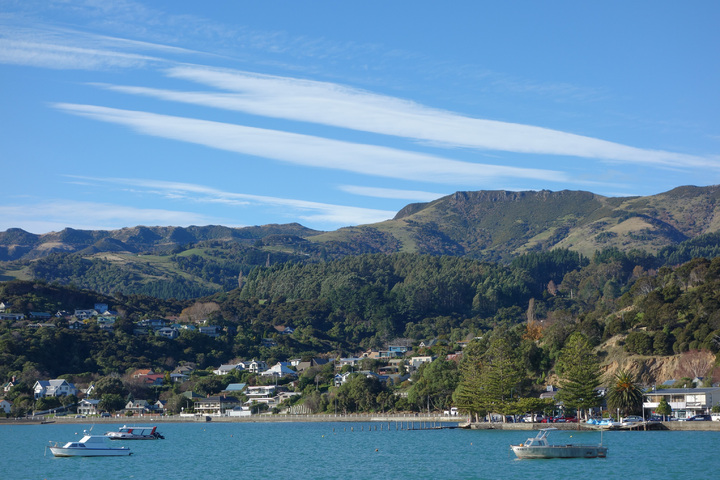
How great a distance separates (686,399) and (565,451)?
34.0m

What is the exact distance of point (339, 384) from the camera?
14200cm

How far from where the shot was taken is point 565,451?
63031mm

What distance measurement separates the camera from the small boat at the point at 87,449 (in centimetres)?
7300

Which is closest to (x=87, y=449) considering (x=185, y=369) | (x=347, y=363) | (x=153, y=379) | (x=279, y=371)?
(x=153, y=379)

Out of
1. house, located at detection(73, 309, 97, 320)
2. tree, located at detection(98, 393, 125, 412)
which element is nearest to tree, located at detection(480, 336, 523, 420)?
tree, located at detection(98, 393, 125, 412)

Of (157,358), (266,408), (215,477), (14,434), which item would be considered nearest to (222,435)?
(14,434)

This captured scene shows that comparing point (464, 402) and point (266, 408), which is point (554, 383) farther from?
point (266, 408)

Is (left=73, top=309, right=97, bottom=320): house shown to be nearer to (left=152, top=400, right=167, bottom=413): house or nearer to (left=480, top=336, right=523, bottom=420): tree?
(left=152, top=400, right=167, bottom=413): house

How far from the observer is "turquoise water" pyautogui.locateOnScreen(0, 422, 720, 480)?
5728 cm

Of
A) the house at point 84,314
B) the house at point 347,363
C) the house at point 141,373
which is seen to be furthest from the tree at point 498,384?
the house at point 84,314

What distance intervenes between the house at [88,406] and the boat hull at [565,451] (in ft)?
294

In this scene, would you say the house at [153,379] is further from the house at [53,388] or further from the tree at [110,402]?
the house at [53,388]

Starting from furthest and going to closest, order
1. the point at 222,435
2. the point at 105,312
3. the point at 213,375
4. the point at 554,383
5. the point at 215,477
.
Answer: the point at 105,312
the point at 213,375
the point at 554,383
the point at 222,435
the point at 215,477

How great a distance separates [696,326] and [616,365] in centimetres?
1104
